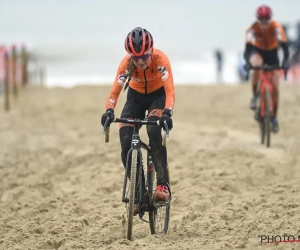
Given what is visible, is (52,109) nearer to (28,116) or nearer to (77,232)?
(28,116)

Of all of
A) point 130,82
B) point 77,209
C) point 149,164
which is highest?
point 130,82

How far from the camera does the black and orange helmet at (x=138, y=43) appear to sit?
23.9 feet

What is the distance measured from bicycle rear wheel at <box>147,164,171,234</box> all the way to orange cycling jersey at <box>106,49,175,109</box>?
2.72ft

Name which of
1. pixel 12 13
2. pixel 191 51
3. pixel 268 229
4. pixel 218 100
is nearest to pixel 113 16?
pixel 12 13

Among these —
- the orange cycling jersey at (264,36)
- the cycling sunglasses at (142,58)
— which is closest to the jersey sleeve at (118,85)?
the cycling sunglasses at (142,58)

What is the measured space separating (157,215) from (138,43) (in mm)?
1793

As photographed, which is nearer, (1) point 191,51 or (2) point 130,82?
(2) point 130,82

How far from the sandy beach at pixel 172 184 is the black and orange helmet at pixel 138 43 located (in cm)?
178

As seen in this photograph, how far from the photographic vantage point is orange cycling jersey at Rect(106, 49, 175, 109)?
746cm

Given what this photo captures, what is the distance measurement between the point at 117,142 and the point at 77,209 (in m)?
4.55

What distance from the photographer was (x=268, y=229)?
7.11 m

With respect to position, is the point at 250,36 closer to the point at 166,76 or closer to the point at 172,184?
the point at 172,184

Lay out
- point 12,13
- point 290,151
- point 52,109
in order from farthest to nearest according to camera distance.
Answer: point 12,13
point 52,109
point 290,151

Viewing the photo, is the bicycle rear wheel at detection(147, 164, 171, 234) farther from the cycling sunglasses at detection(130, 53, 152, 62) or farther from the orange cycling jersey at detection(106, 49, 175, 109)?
the cycling sunglasses at detection(130, 53, 152, 62)
